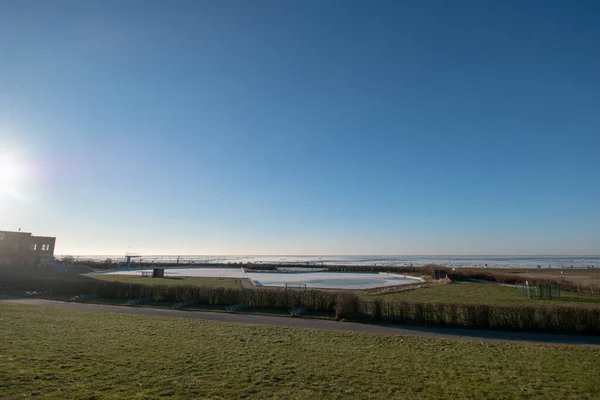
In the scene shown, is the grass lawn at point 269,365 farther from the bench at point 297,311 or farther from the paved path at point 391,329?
the bench at point 297,311

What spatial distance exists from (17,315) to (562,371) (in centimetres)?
2422

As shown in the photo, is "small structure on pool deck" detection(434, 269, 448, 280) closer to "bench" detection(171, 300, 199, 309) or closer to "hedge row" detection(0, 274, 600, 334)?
"hedge row" detection(0, 274, 600, 334)

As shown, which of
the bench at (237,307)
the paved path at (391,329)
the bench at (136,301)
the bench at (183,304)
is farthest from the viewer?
the bench at (136,301)

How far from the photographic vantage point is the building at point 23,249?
5662 cm

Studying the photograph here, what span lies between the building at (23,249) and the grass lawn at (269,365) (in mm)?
53233

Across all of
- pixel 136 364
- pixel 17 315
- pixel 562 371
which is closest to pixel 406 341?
pixel 562 371

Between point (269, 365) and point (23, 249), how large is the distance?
66923 millimetres

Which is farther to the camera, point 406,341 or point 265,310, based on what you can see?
point 265,310

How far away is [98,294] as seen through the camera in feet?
99.1

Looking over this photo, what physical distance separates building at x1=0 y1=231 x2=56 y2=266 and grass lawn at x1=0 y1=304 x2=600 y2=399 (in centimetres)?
5323

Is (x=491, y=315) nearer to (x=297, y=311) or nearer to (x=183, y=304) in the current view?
(x=297, y=311)

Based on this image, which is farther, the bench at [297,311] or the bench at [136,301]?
the bench at [136,301]

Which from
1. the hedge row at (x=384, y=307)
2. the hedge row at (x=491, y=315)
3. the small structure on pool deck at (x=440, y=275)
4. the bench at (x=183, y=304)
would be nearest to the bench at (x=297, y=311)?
the hedge row at (x=384, y=307)

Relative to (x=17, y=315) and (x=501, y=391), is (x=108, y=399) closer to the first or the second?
(x=501, y=391)
